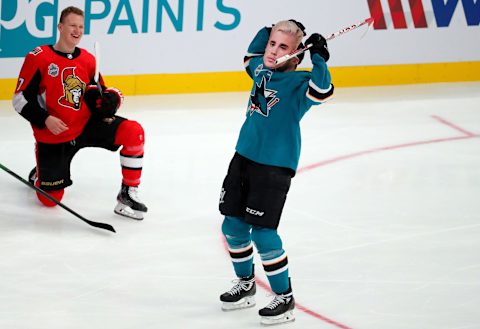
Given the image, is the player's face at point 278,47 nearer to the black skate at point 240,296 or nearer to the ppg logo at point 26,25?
the black skate at point 240,296

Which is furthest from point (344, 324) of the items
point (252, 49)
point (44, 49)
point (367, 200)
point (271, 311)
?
point (44, 49)

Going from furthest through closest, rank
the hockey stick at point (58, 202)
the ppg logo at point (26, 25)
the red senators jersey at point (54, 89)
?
the ppg logo at point (26, 25)
the red senators jersey at point (54, 89)
the hockey stick at point (58, 202)

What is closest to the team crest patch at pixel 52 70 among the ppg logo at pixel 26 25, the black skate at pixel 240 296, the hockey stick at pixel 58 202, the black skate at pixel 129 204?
the hockey stick at pixel 58 202

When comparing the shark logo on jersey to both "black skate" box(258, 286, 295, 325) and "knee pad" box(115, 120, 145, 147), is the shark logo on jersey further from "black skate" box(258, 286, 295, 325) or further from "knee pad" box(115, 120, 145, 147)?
→ "knee pad" box(115, 120, 145, 147)

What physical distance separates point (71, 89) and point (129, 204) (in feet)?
1.91

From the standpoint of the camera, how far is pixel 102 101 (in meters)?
4.84

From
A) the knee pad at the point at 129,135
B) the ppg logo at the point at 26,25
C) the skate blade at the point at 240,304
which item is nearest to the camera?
the skate blade at the point at 240,304

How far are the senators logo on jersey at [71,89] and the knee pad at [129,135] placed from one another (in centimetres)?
22

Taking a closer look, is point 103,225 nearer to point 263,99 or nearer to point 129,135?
point 129,135

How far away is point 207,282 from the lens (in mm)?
4059

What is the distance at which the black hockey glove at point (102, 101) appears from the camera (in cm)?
483

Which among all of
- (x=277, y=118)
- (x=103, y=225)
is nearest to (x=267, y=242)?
(x=277, y=118)

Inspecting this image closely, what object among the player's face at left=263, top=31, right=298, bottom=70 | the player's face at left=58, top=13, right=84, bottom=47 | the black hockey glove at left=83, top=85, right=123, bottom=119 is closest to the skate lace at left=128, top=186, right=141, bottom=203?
the black hockey glove at left=83, top=85, right=123, bottom=119

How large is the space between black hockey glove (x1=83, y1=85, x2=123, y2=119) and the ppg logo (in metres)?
2.25
